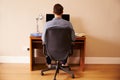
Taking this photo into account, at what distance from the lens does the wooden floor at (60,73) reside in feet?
11.6

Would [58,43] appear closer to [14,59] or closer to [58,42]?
[58,42]

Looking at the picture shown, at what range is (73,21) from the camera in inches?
165

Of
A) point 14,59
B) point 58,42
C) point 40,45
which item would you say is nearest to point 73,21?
point 40,45

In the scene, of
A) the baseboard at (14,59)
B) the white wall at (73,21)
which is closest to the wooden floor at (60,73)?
the baseboard at (14,59)

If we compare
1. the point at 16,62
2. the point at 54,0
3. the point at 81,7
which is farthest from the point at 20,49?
the point at 81,7

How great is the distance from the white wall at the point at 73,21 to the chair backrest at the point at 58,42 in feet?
3.27


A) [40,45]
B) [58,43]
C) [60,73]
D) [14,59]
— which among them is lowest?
[60,73]

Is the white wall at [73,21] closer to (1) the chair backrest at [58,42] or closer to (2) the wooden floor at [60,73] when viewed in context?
(2) the wooden floor at [60,73]

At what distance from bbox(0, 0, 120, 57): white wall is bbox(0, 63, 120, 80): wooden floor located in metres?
0.39

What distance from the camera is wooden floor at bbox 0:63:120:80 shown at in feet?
11.6

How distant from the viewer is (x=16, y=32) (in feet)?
13.7

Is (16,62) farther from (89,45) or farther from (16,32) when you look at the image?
(89,45)

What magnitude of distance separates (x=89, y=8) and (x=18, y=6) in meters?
1.41

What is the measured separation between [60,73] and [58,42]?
0.77m
